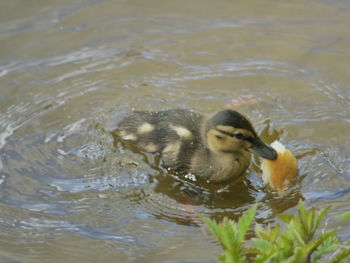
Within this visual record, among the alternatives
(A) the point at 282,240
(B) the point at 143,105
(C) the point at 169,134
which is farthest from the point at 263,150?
(A) the point at 282,240

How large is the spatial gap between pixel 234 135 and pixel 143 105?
3.45 feet

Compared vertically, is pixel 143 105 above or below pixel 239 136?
below

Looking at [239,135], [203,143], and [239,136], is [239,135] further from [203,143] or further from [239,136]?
[203,143]

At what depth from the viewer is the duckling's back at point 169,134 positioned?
3.60 metres

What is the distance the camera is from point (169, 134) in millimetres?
3643

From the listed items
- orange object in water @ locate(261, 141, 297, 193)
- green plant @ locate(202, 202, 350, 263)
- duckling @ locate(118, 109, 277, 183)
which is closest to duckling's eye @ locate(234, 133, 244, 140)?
duckling @ locate(118, 109, 277, 183)

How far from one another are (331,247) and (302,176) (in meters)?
1.65

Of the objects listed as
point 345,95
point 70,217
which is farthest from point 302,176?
point 70,217

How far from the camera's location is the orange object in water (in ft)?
11.0

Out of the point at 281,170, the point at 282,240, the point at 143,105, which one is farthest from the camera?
the point at 143,105

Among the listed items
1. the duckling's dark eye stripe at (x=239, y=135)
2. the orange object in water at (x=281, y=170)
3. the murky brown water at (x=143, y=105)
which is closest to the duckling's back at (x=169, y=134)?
the murky brown water at (x=143, y=105)

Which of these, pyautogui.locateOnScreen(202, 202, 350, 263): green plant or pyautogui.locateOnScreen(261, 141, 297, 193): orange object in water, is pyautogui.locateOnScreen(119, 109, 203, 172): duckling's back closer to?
pyautogui.locateOnScreen(261, 141, 297, 193): orange object in water

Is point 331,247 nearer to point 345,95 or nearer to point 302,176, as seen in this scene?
point 302,176

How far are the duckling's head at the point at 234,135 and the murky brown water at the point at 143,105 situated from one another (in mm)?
232
